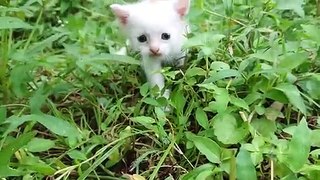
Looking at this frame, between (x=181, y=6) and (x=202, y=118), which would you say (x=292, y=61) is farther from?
(x=181, y=6)

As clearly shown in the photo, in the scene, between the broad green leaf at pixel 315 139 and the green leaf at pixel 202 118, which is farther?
Result: the green leaf at pixel 202 118

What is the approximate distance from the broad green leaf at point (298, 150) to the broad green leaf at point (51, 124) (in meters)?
0.58

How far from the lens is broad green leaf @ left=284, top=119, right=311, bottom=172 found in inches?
63.4

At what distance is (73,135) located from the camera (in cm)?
190

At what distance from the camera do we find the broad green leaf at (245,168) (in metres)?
1.63

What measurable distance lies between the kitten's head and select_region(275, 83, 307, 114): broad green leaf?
0.45 meters

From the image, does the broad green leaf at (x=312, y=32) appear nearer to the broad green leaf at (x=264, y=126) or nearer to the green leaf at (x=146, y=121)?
the broad green leaf at (x=264, y=126)

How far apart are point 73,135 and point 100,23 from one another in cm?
135

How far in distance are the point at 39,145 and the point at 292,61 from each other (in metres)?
0.73

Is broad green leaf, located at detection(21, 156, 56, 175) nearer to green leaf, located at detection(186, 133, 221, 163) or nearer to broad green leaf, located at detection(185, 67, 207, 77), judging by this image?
green leaf, located at detection(186, 133, 221, 163)

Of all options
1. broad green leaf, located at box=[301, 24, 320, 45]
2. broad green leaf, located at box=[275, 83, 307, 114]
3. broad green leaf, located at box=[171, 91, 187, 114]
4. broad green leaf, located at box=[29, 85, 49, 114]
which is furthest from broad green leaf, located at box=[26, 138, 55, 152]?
broad green leaf, located at box=[301, 24, 320, 45]

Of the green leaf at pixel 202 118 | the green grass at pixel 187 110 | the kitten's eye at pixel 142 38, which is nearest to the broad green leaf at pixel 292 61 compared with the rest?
the green grass at pixel 187 110

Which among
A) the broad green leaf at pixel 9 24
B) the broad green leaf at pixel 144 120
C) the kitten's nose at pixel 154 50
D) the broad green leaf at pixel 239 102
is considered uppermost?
the broad green leaf at pixel 9 24

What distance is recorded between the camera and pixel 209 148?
1749mm
